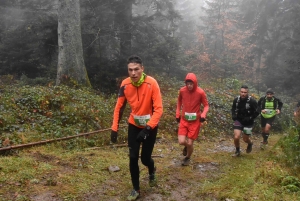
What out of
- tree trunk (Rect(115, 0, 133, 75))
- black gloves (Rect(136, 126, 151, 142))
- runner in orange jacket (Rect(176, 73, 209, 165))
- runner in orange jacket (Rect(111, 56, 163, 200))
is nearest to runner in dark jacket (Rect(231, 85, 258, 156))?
runner in orange jacket (Rect(176, 73, 209, 165))

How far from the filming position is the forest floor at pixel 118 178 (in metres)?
5.03

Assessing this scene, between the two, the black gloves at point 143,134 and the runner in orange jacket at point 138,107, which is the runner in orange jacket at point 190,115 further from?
the black gloves at point 143,134

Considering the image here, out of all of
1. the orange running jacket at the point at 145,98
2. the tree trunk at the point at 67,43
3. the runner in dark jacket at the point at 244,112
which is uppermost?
the tree trunk at the point at 67,43

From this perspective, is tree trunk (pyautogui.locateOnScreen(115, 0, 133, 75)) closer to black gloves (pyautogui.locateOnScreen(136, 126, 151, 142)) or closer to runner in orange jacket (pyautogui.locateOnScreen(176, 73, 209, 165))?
runner in orange jacket (pyautogui.locateOnScreen(176, 73, 209, 165))

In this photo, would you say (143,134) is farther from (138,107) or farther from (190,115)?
(190,115)

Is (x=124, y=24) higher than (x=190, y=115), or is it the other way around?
(x=124, y=24)

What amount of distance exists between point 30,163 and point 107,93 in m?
8.27

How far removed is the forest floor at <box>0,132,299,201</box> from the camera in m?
5.03

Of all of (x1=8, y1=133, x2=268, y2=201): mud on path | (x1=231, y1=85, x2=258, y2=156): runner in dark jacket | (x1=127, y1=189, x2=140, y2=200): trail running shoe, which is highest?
(x1=231, y1=85, x2=258, y2=156): runner in dark jacket

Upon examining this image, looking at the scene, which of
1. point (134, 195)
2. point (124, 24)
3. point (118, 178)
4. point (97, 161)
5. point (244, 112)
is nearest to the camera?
point (134, 195)

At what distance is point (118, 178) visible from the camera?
6176mm

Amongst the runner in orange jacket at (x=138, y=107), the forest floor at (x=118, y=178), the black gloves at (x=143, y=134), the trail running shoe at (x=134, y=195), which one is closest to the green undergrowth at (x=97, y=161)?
the forest floor at (x=118, y=178)

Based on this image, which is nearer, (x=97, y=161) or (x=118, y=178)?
(x=118, y=178)

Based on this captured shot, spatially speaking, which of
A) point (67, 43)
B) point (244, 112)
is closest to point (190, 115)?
point (244, 112)
